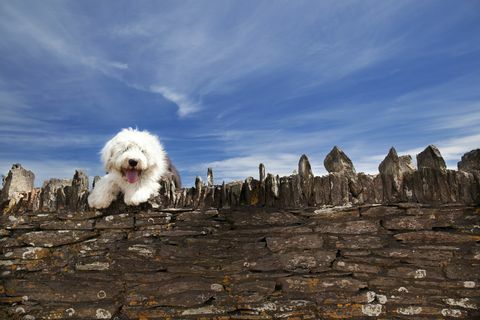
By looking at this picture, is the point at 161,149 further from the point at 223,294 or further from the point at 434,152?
the point at 434,152

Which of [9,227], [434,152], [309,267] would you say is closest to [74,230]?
[9,227]

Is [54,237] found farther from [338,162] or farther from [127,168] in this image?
[338,162]

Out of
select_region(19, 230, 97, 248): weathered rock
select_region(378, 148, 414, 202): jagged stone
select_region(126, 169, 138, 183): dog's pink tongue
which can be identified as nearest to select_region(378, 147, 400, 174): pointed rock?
select_region(378, 148, 414, 202): jagged stone

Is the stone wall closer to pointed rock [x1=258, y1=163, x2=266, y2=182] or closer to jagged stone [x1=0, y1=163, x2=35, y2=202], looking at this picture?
pointed rock [x1=258, y1=163, x2=266, y2=182]

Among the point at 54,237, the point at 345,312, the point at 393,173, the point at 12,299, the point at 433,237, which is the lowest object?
the point at 345,312

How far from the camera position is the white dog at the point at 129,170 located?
4.22 metres

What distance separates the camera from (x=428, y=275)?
12.8 ft

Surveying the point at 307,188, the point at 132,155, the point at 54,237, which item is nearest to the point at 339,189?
the point at 307,188

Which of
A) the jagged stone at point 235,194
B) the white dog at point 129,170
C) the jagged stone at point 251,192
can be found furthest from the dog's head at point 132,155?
the jagged stone at point 251,192

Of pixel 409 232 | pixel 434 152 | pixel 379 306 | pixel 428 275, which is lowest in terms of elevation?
pixel 379 306

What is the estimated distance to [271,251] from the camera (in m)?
4.05

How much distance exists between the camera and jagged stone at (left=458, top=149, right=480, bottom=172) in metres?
4.33

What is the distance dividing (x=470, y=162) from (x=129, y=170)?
3.94 m

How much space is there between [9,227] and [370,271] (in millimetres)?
4144
